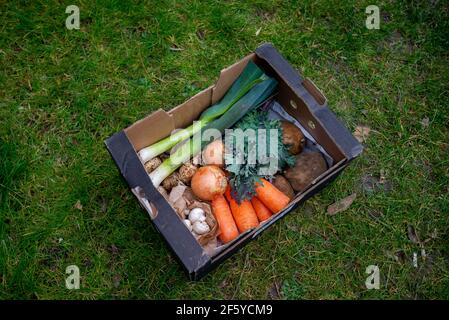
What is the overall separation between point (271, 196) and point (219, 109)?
0.53 m

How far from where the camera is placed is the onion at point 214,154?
91.5 inches

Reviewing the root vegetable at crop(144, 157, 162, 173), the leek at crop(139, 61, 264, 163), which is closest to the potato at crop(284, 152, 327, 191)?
the leek at crop(139, 61, 264, 163)

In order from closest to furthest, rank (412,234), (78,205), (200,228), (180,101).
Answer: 1. (200,228)
2. (78,205)
3. (412,234)
4. (180,101)

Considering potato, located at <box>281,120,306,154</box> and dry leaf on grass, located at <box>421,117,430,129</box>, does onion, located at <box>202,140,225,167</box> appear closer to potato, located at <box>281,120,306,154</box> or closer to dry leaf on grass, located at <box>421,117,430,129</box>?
potato, located at <box>281,120,306,154</box>

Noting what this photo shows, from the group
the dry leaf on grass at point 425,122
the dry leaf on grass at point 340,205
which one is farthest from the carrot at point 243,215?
the dry leaf on grass at point 425,122

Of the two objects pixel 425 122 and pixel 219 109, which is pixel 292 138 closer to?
pixel 219 109

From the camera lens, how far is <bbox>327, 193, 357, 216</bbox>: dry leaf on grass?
2.63m

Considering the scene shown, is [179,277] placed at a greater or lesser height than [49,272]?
lesser

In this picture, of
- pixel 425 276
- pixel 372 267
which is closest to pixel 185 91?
pixel 372 267

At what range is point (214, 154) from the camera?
2326 mm

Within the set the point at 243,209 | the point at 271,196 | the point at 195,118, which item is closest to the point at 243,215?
the point at 243,209
